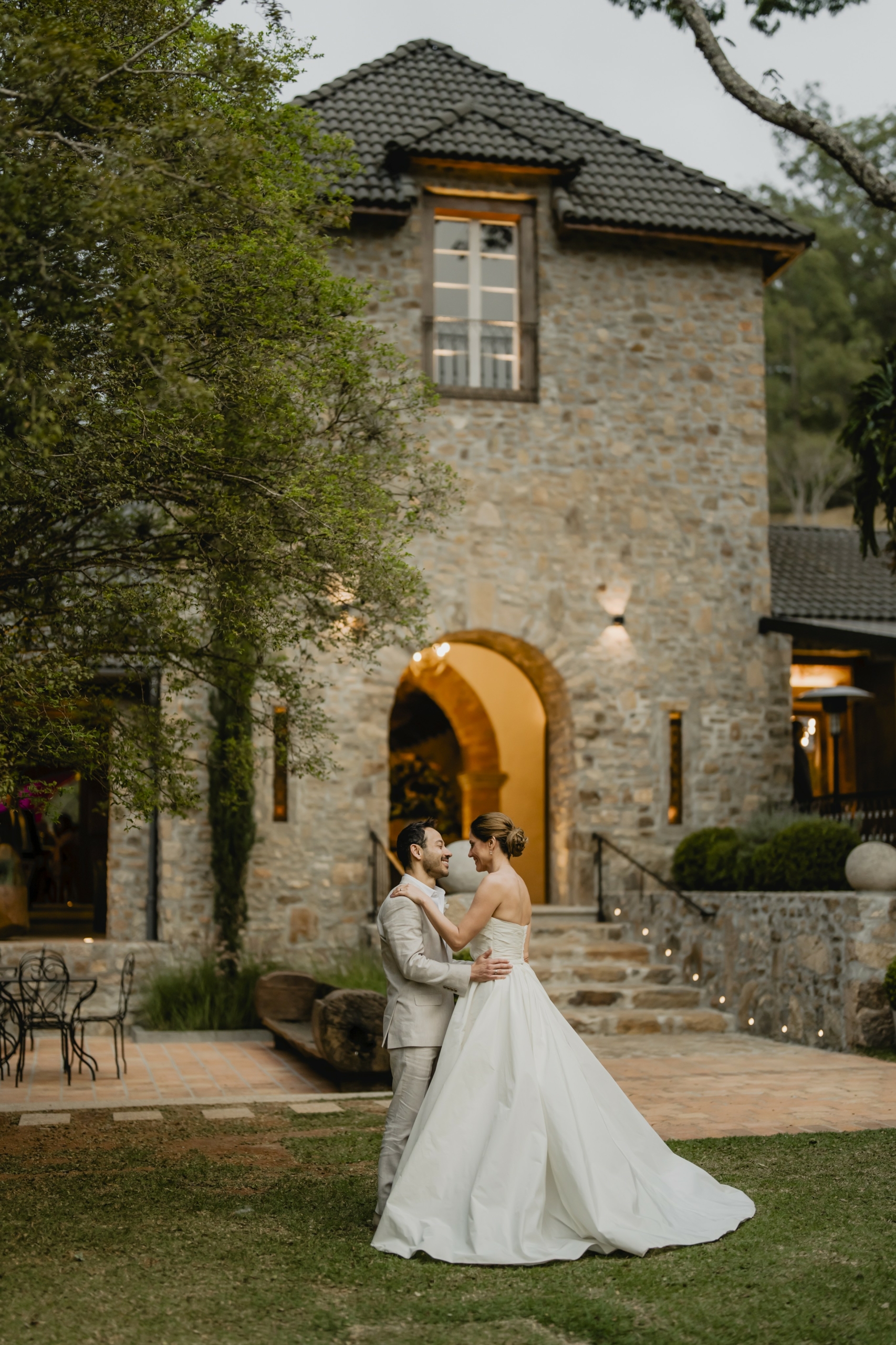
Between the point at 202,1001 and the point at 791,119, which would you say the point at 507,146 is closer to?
the point at 791,119

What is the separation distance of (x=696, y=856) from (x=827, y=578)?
15.4 feet

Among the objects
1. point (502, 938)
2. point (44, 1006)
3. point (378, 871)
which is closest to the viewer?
point (502, 938)

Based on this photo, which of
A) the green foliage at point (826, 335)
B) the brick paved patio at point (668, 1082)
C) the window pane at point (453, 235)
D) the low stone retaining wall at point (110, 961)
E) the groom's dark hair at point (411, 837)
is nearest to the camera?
the groom's dark hair at point (411, 837)

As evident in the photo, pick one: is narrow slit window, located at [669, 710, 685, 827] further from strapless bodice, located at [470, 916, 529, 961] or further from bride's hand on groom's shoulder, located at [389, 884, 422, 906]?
bride's hand on groom's shoulder, located at [389, 884, 422, 906]

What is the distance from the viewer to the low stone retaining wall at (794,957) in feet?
31.8

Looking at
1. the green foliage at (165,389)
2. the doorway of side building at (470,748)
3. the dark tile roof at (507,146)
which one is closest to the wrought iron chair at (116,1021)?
the green foliage at (165,389)

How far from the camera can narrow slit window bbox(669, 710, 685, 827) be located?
44.6 feet

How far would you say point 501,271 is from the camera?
543 inches

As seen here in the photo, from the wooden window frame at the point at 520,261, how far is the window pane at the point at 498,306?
0.13m

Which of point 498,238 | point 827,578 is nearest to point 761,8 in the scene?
point 498,238

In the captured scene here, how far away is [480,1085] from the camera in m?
4.83

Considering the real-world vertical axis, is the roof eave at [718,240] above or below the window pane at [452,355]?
above

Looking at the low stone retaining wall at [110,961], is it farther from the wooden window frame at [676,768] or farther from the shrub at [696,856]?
the wooden window frame at [676,768]

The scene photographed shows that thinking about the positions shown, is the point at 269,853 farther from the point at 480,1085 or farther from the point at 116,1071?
the point at 480,1085
